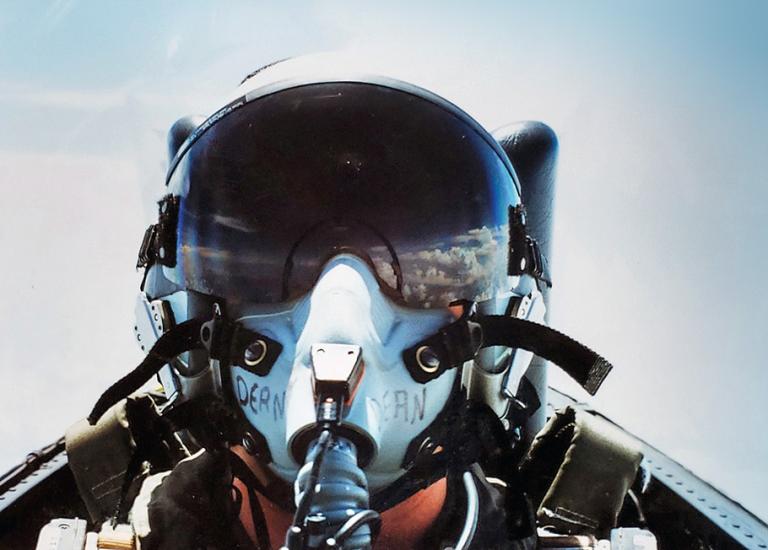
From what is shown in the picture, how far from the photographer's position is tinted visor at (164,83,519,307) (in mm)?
1556

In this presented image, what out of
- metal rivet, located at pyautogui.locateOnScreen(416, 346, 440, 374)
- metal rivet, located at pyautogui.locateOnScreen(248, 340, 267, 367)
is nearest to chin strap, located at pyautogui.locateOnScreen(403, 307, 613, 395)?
metal rivet, located at pyautogui.locateOnScreen(416, 346, 440, 374)

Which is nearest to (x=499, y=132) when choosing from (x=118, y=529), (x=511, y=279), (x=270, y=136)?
(x=511, y=279)

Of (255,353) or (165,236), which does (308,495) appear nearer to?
(255,353)

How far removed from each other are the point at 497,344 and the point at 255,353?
410 mm

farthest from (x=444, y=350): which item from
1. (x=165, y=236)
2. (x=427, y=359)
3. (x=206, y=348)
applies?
(x=165, y=236)

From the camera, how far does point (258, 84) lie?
167 cm

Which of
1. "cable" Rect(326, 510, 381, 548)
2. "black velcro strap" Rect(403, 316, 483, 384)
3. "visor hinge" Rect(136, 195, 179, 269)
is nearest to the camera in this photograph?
"cable" Rect(326, 510, 381, 548)

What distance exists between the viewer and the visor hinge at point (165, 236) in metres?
1.66

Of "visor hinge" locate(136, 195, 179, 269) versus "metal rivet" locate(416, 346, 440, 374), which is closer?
"metal rivet" locate(416, 346, 440, 374)

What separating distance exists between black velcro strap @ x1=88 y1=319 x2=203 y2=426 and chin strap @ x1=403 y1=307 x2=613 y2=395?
386 mm

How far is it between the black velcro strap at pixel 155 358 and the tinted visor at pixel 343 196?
0.26ft

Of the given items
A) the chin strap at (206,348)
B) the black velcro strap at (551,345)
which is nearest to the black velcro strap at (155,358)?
the chin strap at (206,348)

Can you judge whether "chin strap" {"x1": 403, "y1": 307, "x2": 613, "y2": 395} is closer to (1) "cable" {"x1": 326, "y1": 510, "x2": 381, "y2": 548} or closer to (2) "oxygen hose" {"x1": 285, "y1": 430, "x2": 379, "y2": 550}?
(2) "oxygen hose" {"x1": 285, "y1": 430, "x2": 379, "y2": 550}

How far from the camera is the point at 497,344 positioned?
1598 mm
